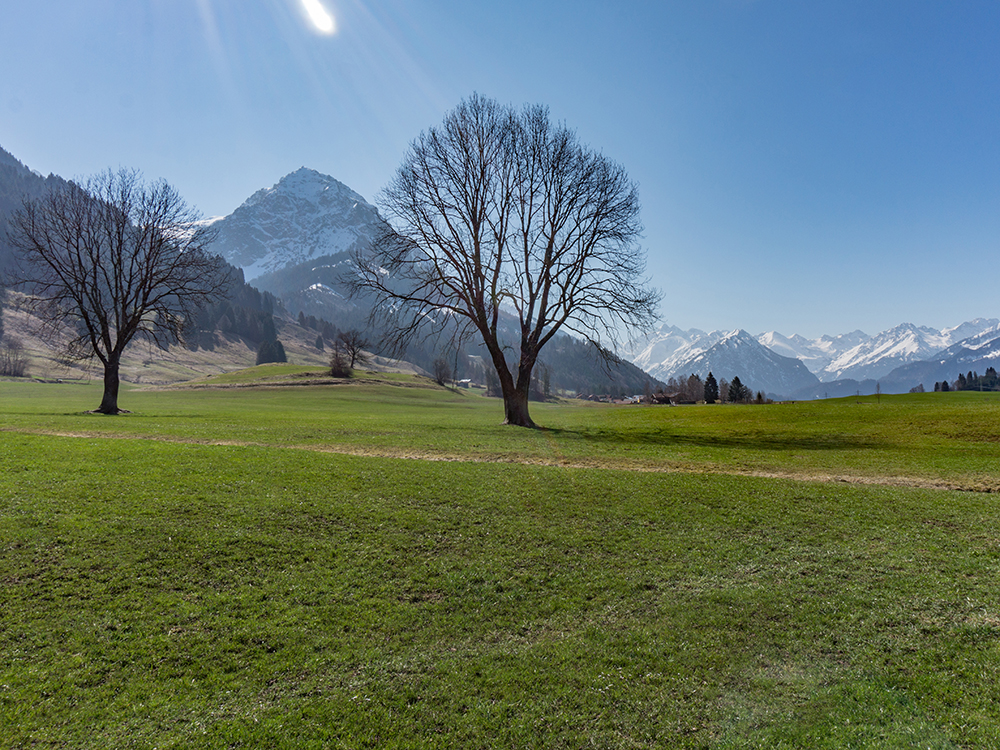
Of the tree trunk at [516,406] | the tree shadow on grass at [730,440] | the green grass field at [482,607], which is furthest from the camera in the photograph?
the tree trunk at [516,406]

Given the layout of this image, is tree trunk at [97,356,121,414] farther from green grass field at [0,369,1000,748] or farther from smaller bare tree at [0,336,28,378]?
smaller bare tree at [0,336,28,378]

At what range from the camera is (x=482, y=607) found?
24.7 ft

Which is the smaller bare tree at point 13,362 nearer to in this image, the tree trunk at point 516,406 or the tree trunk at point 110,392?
the tree trunk at point 110,392

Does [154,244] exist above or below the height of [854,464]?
above

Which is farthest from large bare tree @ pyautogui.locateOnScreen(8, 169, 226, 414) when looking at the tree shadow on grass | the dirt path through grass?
the tree shadow on grass

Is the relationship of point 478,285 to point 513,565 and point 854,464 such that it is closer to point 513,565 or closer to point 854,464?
point 854,464

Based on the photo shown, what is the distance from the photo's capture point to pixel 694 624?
278 inches

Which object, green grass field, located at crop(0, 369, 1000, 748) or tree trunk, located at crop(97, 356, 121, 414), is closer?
green grass field, located at crop(0, 369, 1000, 748)

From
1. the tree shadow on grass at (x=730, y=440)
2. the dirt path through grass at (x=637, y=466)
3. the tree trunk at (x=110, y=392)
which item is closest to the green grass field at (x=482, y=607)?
the dirt path through grass at (x=637, y=466)

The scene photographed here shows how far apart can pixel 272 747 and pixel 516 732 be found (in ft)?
8.21

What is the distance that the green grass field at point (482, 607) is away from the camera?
5.17 meters

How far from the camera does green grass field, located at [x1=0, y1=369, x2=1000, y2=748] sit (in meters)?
5.17

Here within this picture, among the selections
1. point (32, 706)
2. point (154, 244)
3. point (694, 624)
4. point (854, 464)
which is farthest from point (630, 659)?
point (154, 244)

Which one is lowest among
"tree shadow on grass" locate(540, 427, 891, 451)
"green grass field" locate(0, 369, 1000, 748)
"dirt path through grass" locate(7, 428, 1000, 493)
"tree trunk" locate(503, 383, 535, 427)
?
"green grass field" locate(0, 369, 1000, 748)
